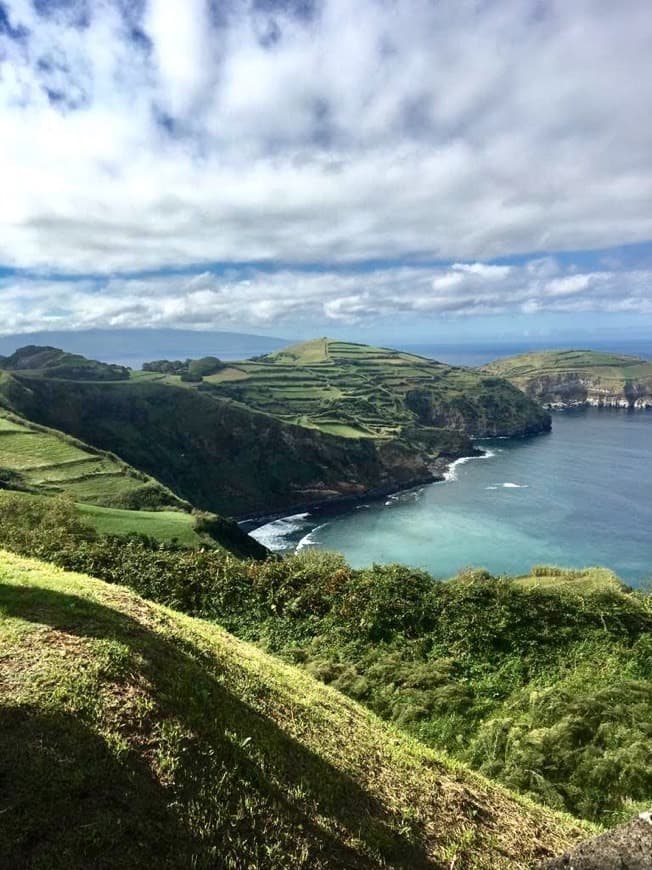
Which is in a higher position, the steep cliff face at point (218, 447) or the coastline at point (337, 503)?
the steep cliff face at point (218, 447)

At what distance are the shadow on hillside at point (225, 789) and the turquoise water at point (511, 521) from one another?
62.5 meters

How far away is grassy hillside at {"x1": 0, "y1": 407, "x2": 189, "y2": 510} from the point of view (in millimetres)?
68312

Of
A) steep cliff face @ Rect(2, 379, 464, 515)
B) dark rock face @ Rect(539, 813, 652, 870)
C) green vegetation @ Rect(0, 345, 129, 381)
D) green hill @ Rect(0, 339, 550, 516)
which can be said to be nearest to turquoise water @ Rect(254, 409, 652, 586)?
green hill @ Rect(0, 339, 550, 516)

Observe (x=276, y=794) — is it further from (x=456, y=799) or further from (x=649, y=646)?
(x=649, y=646)

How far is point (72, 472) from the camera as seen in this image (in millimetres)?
74438

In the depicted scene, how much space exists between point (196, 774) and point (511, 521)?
96.8m

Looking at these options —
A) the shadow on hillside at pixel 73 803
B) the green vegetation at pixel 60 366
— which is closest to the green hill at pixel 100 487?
the shadow on hillside at pixel 73 803

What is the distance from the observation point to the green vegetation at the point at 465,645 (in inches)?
502

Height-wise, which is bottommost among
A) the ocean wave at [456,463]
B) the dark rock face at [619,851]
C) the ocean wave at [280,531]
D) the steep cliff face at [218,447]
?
the ocean wave at [280,531]

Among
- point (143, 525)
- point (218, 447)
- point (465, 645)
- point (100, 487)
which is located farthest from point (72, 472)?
point (465, 645)

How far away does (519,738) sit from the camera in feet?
44.9

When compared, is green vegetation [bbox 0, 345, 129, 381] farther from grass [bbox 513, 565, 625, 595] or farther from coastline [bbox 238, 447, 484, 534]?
grass [bbox 513, 565, 625, 595]

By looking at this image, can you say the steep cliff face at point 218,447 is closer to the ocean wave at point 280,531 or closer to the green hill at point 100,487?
the ocean wave at point 280,531

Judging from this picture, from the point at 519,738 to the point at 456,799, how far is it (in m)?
5.25
